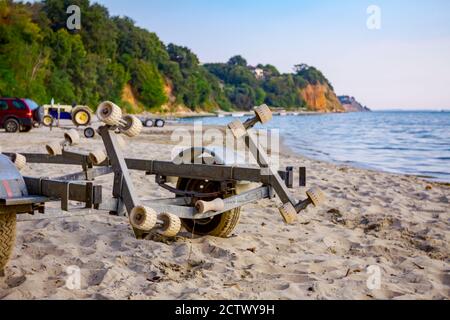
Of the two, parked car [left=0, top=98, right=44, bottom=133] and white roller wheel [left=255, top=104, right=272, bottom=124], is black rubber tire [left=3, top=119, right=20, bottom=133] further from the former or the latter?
white roller wheel [left=255, top=104, right=272, bottom=124]

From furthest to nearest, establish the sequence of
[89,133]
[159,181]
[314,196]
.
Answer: [89,133] < [159,181] < [314,196]

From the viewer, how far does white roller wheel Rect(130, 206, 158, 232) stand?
3.73 meters

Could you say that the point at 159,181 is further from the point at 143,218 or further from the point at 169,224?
the point at 143,218

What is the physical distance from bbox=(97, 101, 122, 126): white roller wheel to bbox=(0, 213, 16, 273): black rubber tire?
1029 mm

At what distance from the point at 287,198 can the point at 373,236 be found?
1971 mm

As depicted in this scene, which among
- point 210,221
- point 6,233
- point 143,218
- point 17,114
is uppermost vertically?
point 17,114

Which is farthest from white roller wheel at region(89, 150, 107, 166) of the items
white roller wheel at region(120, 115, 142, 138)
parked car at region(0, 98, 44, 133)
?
parked car at region(0, 98, 44, 133)

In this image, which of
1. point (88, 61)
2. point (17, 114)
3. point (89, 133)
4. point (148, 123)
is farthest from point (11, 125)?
point (88, 61)

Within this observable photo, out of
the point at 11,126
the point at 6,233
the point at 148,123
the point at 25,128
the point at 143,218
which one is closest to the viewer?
the point at 143,218

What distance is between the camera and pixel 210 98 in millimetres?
148250

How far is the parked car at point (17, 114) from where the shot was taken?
25047 millimetres

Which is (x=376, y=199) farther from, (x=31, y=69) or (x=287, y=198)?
(x=31, y=69)

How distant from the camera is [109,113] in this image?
3.98m

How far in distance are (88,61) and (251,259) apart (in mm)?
67238
